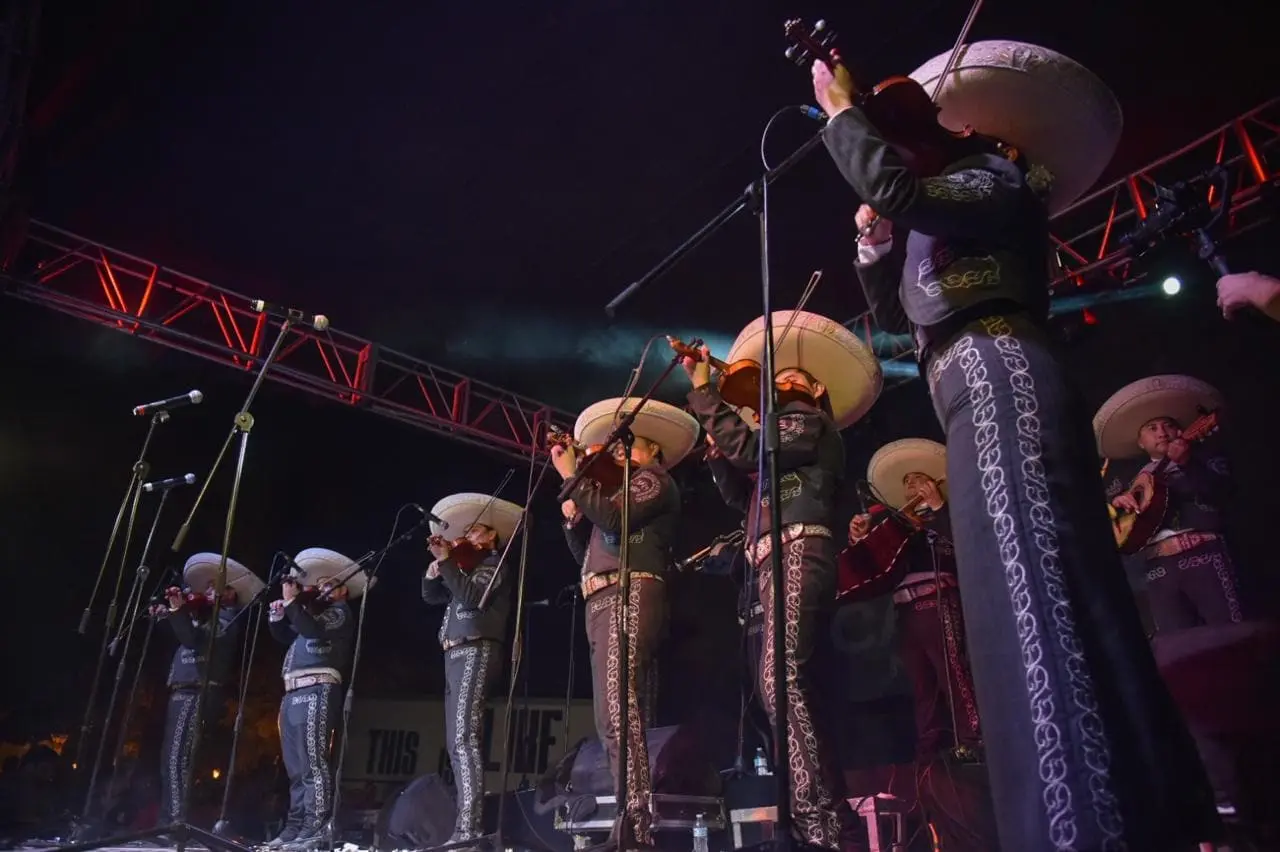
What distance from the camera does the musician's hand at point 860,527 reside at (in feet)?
18.8

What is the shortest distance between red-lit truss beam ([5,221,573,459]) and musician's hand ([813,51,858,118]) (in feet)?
22.9

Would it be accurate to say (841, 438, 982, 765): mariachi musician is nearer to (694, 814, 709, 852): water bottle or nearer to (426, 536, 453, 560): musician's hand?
(694, 814, 709, 852): water bottle

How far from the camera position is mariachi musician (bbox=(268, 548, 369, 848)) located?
6.38m

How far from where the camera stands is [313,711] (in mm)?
6738

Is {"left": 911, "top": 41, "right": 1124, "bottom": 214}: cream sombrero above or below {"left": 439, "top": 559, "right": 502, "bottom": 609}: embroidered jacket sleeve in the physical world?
above

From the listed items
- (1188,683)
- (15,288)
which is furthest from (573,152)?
(1188,683)

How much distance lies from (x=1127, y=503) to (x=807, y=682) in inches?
117

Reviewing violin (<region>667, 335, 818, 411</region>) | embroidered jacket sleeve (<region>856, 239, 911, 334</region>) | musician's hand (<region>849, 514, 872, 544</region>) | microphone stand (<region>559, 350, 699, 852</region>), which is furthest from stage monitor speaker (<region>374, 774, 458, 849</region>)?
embroidered jacket sleeve (<region>856, 239, 911, 334</region>)

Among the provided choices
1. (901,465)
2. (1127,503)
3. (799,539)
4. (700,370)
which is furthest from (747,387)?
(1127,503)

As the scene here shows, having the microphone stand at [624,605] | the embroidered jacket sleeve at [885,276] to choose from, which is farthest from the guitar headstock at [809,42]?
the microphone stand at [624,605]

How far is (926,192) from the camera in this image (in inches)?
74.6

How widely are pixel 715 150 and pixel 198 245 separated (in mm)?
5281

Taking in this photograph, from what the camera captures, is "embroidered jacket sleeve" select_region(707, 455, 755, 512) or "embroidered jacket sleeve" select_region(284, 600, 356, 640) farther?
"embroidered jacket sleeve" select_region(284, 600, 356, 640)

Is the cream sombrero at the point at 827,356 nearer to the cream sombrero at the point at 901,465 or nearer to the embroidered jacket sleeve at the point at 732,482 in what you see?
the embroidered jacket sleeve at the point at 732,482
